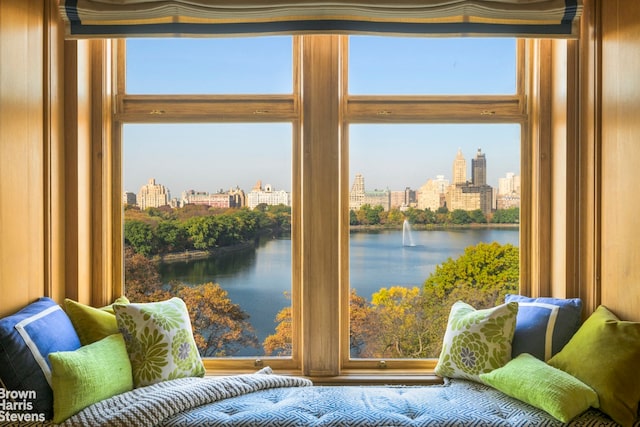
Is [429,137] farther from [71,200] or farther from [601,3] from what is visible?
[71,200]

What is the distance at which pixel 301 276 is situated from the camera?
8.87 feet

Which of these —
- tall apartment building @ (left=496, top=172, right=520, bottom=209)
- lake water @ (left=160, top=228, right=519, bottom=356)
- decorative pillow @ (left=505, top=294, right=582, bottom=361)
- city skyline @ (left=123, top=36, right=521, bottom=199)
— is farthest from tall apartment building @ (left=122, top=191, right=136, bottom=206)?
decorative pillow @ (left=505, top=294, right=582, bottom=361)

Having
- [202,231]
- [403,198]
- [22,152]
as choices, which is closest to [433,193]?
[403,198]

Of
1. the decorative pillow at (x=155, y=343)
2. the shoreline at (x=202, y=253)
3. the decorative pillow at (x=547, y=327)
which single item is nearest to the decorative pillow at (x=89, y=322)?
the decorative pillow at (x=155, y=343)

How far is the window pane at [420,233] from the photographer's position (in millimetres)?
2725

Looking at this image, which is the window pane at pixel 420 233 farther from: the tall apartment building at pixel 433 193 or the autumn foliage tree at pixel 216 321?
the autumn foliage tree at pixel 216 321

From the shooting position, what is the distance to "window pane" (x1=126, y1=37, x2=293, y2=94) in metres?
2.72

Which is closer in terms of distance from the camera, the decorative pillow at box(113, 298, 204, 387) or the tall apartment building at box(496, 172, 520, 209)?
the decorative pillow at box(113, 298, 204, 387)

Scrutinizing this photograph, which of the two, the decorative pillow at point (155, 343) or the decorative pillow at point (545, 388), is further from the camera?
the decorative pillow at point (155, 343)

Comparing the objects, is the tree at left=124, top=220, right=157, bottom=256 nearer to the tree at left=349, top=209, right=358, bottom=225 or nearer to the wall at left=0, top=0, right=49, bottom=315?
the wall at left=0, top=0, right=49, bottom=315

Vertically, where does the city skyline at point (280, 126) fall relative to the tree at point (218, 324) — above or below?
above

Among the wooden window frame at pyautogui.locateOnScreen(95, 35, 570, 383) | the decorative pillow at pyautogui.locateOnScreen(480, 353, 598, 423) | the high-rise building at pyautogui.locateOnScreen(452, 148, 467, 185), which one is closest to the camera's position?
the decorative pillow at pyautogui.locateOnScreen(480, 353, 598, 423)

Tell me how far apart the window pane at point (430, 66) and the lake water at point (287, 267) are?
683 millimetres

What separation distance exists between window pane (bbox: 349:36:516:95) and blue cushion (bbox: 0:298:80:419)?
1.67m
